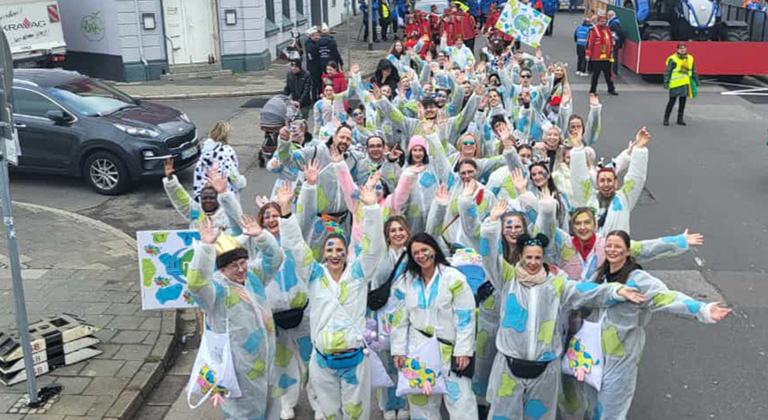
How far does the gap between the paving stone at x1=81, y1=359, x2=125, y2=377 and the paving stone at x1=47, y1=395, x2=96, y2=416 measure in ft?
1.22

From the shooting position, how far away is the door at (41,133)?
11922mm

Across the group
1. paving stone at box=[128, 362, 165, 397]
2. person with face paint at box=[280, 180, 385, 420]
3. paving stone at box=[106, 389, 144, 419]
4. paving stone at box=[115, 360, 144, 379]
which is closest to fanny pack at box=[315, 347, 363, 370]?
person with face paint at box=[280, 180, 385, 420]

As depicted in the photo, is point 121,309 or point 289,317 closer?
point 289,317

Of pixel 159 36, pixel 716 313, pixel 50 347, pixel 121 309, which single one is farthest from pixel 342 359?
pixel 159 36

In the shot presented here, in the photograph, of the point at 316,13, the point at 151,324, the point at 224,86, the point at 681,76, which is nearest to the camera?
the point at 151,324

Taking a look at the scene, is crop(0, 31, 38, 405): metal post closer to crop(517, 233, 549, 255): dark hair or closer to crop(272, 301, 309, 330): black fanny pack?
crop(272, 301, 309, 330): black fanny pack

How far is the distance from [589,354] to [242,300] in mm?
2230

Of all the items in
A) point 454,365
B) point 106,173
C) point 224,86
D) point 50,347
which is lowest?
point 50,347

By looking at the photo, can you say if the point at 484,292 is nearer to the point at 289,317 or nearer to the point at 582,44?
the point at 289,317

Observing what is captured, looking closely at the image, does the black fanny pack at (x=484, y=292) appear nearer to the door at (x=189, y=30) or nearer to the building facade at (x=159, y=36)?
the building facade at (x=159, y=36)

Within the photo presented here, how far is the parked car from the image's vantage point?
11.8 m

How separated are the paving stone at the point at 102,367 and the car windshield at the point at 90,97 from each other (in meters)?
6.44

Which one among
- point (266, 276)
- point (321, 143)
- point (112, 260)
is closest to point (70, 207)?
point (112, 260)

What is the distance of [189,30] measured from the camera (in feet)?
72.2
